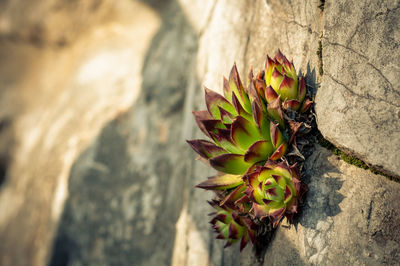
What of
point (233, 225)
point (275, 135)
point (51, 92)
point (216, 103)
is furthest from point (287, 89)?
point (51, 92)

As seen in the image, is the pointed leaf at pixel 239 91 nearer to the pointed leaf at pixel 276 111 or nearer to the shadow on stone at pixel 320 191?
the pointed leaf at pixel 276 111

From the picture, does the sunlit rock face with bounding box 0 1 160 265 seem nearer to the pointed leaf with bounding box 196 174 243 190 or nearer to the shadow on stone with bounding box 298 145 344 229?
the pointed leaf with bounding box 196 174 243 190

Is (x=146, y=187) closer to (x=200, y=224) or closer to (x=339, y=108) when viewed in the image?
(x=200, y=224)

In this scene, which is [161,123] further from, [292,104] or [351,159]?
[351,159]

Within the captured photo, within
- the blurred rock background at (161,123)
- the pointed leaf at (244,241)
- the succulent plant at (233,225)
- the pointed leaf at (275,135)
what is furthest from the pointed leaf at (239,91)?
the pointed leaf at (244,241)

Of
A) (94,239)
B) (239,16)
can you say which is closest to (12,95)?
(94,239)

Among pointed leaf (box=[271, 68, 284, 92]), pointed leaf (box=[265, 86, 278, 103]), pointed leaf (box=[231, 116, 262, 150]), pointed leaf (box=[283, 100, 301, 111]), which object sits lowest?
pointed leaf (box=[231, 116, 262, 150])

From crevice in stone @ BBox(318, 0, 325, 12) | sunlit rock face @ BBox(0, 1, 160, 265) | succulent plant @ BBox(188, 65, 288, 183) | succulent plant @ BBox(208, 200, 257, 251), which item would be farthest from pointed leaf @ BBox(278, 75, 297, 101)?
sunlit rock face @ BBox(0, 1, 160, 265)
